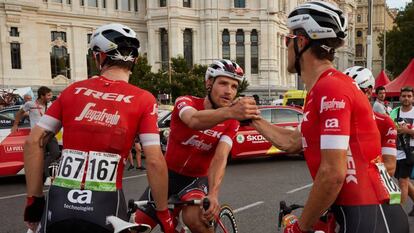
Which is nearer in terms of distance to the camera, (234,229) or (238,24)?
(234,229)

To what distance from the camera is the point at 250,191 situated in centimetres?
879

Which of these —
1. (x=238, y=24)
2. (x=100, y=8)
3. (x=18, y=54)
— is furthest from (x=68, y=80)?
(x=238, y=24)

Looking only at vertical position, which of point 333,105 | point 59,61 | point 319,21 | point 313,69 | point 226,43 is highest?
point 226,43

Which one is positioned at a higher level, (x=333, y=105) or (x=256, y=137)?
(x=333, y=105)

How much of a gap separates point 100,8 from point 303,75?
213ft

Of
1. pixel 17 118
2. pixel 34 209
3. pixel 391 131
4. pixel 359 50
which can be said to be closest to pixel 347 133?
pixel 34 209

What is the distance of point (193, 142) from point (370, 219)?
1.86 meters

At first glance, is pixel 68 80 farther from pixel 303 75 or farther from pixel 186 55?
pixel 303 75

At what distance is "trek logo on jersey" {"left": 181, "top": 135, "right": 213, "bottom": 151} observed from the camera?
147 inches

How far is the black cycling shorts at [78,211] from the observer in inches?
95.9

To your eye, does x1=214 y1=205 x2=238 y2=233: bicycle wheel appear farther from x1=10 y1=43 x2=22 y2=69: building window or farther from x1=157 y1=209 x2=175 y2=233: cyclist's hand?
x1=10 y1=43 x2=22 y2=69: building window

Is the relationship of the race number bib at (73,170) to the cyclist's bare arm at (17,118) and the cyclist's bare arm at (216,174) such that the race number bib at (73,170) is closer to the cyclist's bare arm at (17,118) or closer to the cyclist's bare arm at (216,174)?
the cyclist's bare arm at (216,174)

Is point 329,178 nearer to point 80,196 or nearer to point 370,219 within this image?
point 370,219

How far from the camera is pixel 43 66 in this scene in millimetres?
57188
